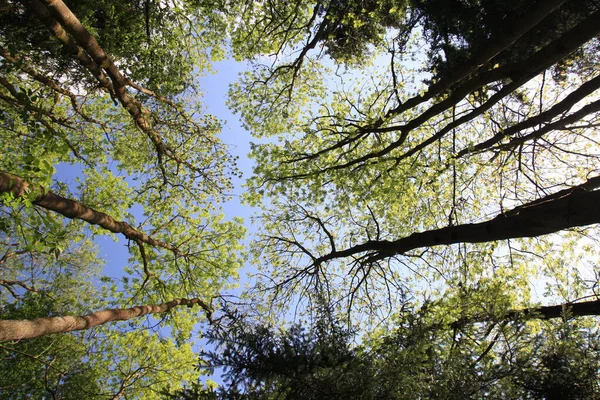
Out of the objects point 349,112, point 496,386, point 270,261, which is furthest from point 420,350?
point 349,112

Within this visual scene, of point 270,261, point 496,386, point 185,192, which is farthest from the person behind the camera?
point 185,192

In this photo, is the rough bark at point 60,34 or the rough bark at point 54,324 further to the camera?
the rough bark at point 60,34

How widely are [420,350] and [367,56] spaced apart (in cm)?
1186

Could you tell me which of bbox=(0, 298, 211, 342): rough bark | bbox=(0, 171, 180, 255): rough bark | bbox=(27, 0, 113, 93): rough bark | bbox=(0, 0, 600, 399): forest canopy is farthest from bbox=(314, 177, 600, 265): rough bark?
bbox=(27, 0, 113, 93): rough bark

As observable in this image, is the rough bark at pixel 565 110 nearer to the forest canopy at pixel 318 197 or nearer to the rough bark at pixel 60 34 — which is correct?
the forest canopy at pixel 318 197

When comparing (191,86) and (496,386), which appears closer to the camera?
(496,386)

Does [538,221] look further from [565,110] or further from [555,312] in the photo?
[555,312]

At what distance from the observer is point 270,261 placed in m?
11.1

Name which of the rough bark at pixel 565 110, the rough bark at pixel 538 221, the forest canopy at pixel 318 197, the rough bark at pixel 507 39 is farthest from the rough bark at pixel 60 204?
the rough bark at pixel 565 110

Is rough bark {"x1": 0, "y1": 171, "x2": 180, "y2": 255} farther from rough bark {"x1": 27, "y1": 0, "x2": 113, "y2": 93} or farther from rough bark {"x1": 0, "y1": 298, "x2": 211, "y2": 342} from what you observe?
rough bark {"x1": 27, "y1": 0, "x2": 113, "y2": 93}

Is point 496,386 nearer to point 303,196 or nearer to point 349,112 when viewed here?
point 303,196

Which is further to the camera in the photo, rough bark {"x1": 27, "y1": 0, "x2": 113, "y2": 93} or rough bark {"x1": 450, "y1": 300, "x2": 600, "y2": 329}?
rough bark {"x1": 450, "y1": 300, "x2": 600, "y2": 329}

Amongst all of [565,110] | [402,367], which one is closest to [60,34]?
[402,367]

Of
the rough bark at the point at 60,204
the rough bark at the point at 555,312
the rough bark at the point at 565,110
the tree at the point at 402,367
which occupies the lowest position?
the tree at the point at 402,367
